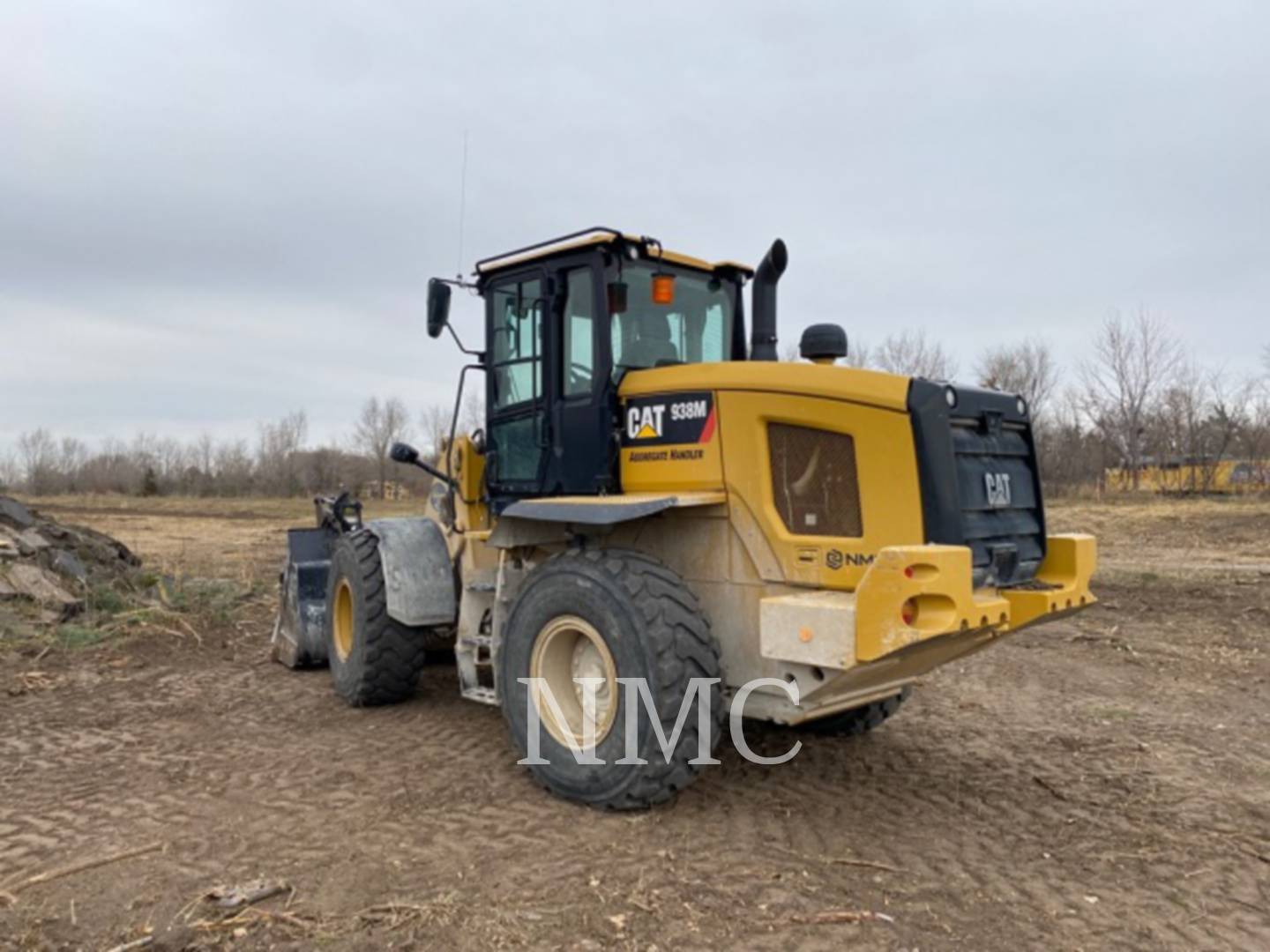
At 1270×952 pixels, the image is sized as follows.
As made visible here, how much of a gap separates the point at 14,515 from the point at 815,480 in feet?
36.9

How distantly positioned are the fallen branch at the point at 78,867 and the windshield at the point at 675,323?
10.5 ft

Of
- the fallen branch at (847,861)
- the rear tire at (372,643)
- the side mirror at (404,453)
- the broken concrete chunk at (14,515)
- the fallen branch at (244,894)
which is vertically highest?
the side mirror at (404,453)

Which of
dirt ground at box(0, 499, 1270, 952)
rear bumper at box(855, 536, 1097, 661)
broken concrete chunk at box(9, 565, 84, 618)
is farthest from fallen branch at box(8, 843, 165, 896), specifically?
broken concrete chunk at box(9, 565, 84, 618)

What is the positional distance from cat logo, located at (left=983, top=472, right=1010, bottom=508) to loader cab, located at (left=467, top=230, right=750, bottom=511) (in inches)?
73.8

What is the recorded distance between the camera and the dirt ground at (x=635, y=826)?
3719mm

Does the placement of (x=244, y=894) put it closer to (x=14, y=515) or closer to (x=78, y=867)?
(x=78, y=867)

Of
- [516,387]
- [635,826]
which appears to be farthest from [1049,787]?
[516,387]

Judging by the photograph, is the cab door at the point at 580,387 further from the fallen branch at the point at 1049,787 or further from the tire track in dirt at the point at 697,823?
the fallen branch at the point at 1049,787

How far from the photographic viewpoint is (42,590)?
412 inches

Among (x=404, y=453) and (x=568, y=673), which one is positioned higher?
(x=404, y=453)

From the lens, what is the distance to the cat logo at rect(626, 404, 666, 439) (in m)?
5.25

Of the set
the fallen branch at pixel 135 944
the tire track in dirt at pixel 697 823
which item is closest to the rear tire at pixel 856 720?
the tire track in dirt at pixel 697 823

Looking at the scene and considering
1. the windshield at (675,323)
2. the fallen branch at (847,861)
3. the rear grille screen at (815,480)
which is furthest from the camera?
the windshield at (675,323)

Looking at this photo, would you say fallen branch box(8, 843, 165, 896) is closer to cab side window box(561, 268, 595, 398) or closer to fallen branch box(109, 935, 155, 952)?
fallen branch box(109, 935, 155, 952)
